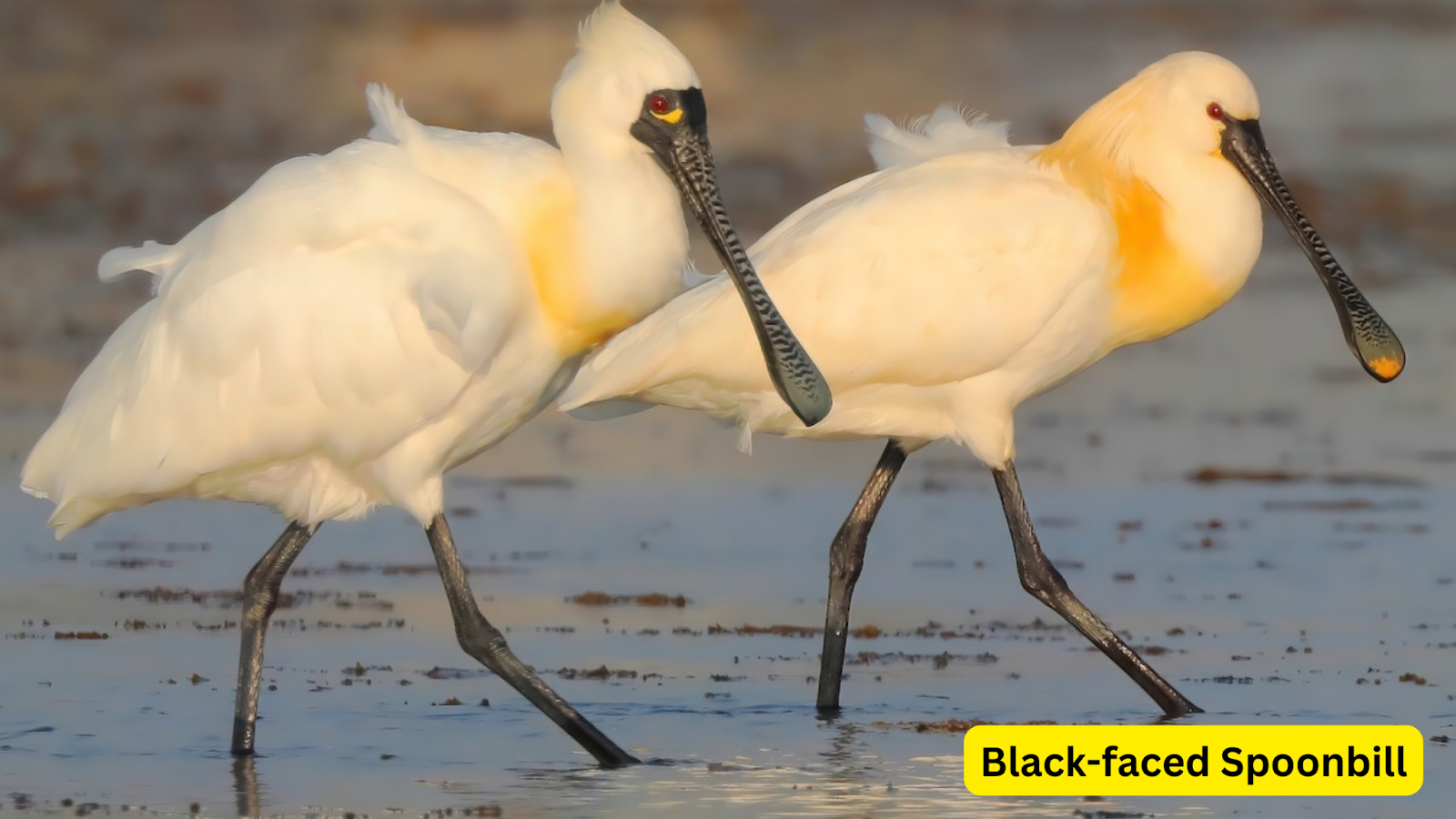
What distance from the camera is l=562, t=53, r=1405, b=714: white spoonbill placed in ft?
32.9

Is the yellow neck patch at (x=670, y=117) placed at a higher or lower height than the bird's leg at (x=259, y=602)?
higher

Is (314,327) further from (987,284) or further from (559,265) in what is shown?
(987,284)

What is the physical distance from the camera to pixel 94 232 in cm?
2253

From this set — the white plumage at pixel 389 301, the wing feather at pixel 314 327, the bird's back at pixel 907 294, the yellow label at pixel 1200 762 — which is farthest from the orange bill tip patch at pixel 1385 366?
the wing feather at pixel 314 327

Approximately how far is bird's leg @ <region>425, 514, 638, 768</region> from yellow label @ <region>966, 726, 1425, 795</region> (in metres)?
1.22

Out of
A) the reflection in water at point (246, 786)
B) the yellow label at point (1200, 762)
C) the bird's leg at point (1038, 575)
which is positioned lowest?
the reflection in water at point (246, 786)

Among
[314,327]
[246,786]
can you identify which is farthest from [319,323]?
[246,786]

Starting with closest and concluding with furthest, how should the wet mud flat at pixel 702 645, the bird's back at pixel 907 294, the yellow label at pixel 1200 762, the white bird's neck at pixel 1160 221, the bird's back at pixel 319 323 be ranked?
the yellow label at pixel 1200 762 → the wet mud flat at pixel 702 645 → the bird's back at pixel 319 323 → the bird's back at pixel 907 294 → the white bird's neck at pixel 1160 221

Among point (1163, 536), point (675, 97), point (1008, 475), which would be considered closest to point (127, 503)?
point (675, 97)

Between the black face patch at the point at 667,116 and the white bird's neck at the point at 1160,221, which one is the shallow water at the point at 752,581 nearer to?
the white bird's neck at the point at 1160,221

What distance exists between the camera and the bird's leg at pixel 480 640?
29.8 ft

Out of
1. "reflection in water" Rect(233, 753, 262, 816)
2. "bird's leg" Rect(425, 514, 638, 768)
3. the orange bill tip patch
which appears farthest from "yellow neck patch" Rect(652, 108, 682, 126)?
the orange bill tip patch

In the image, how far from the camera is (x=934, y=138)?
10.7 m

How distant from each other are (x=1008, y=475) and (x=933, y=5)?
63.6 ft
